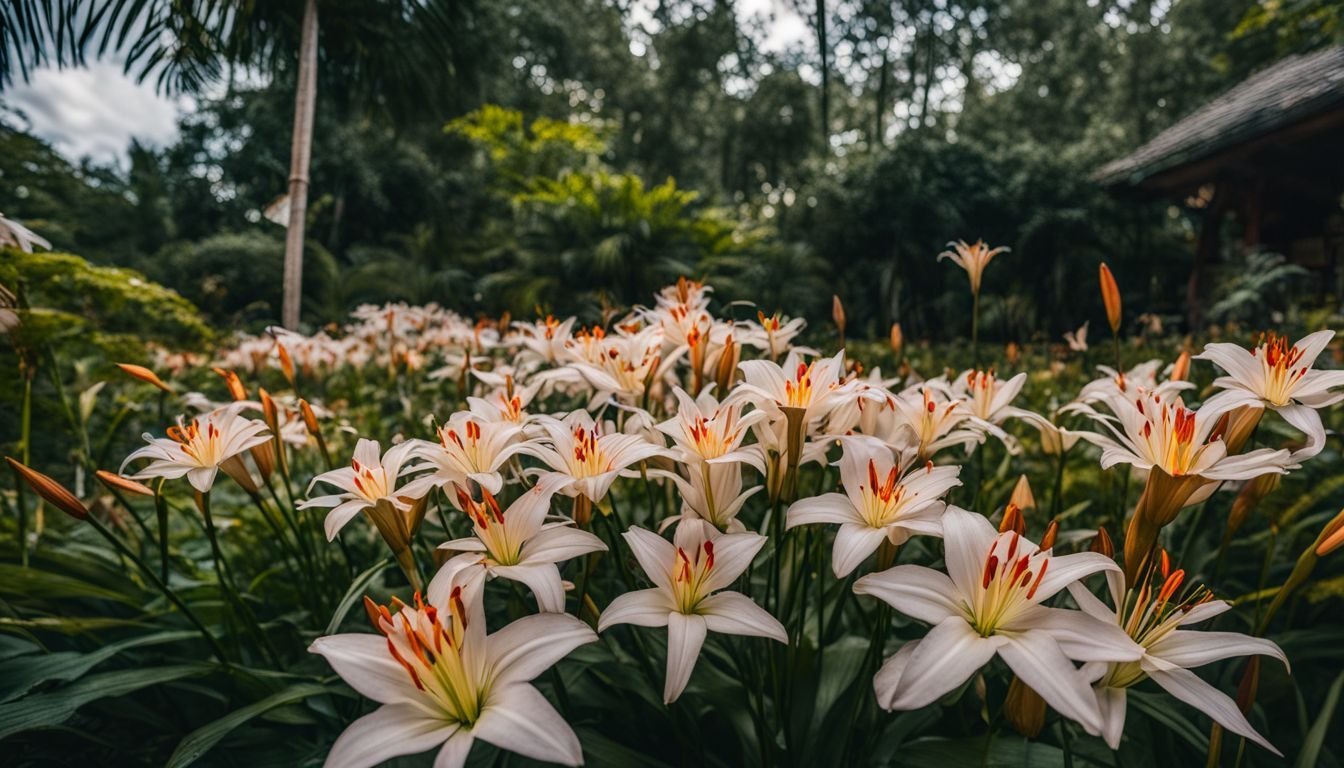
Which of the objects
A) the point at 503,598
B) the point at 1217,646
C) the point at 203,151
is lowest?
the point at 503,598

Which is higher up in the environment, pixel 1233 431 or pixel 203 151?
pixel 203 151

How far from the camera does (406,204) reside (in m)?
14.2

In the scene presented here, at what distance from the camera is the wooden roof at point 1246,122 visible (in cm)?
539

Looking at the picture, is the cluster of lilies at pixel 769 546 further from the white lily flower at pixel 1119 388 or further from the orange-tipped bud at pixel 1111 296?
the orange-tipped bud at pixel 1111 296

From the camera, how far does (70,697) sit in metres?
0.87

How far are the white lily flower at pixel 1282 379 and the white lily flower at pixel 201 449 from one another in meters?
1.23

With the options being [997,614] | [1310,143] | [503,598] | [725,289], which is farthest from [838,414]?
[1310,143]

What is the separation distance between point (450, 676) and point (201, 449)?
1.75 ft

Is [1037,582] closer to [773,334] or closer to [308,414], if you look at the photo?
[773,334]

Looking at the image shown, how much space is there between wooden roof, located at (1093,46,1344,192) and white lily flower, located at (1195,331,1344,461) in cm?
640

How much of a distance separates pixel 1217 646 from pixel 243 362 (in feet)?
10.7

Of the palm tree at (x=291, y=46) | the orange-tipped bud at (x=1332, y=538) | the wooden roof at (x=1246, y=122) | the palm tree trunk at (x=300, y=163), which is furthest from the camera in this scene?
the wooden roof at (x=1246, y=122)

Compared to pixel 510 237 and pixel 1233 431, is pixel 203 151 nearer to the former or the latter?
pixel 510 237

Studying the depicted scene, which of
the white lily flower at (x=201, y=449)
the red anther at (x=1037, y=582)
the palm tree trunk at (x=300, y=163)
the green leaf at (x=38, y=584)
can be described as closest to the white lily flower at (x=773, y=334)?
the red anther at (x=1037, y=582)
